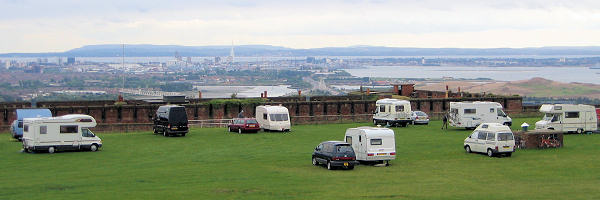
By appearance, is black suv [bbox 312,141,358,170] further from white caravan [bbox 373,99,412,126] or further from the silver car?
the silver car

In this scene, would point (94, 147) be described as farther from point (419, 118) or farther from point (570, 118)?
point (570, 118)

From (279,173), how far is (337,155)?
8.48 feet

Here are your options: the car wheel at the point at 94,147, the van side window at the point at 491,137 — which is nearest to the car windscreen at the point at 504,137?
the van side window at the point at 491,137

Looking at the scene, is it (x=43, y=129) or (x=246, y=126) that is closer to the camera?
(x=43, y=129)

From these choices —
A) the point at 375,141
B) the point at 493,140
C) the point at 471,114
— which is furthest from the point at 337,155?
the point at 471,114

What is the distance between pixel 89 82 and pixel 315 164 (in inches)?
6067

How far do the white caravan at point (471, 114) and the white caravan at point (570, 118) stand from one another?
5.61m

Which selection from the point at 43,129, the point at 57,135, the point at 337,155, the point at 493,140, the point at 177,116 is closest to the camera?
the point at 337,155

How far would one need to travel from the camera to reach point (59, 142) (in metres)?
42.1

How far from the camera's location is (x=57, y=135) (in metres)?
41.9

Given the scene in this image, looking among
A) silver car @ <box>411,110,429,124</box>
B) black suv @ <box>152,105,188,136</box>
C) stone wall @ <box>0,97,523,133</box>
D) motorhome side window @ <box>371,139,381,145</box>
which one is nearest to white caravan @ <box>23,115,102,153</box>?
black suv @ <box>152,105,188,136</box>

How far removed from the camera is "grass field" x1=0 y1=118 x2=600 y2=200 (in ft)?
91.6

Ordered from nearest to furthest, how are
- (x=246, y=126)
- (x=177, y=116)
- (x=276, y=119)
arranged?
(x=177, y=116) < (x=246, y=126) < (x=276, y=119)

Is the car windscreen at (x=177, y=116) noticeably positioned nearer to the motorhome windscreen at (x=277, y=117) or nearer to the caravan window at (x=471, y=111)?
the motorhome windscreen at (x=277, y=117)
